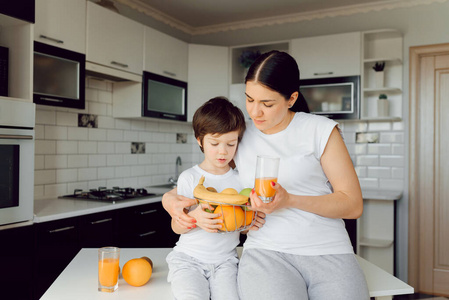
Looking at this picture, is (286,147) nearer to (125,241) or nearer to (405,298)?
(125,241)

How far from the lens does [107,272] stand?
1.30m

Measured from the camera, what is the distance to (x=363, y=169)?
162 inches

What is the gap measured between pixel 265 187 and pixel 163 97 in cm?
282

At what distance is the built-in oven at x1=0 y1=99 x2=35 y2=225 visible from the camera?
2219 millimetres

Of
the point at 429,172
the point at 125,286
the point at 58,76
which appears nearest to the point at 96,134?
the point at 58,76

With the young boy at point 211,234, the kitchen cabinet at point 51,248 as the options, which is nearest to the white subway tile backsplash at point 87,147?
the kitchen cabinet at point 51,248

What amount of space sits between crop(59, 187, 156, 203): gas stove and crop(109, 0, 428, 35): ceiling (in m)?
1.78

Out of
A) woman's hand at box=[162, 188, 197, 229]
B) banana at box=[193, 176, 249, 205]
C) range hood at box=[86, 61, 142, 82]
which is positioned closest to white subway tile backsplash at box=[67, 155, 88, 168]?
range hood at box=[86, 61, 142, 82]

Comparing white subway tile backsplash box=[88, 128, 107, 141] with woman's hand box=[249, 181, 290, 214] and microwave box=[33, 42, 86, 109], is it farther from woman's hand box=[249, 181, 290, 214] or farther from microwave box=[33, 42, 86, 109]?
woman's hand box=[249, 181, 290, 214]

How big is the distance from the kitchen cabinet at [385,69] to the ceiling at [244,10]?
31cm

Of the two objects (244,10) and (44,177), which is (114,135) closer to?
(44,177)

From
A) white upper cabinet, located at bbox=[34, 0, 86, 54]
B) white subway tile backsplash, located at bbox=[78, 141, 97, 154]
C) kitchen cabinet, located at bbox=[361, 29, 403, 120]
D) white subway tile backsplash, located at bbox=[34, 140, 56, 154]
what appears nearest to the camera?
white upper cabinet, located at bbox=[34, 0, 86, 54]

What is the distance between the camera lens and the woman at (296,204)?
1.27m

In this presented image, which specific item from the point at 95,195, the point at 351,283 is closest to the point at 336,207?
the point at 351,283
